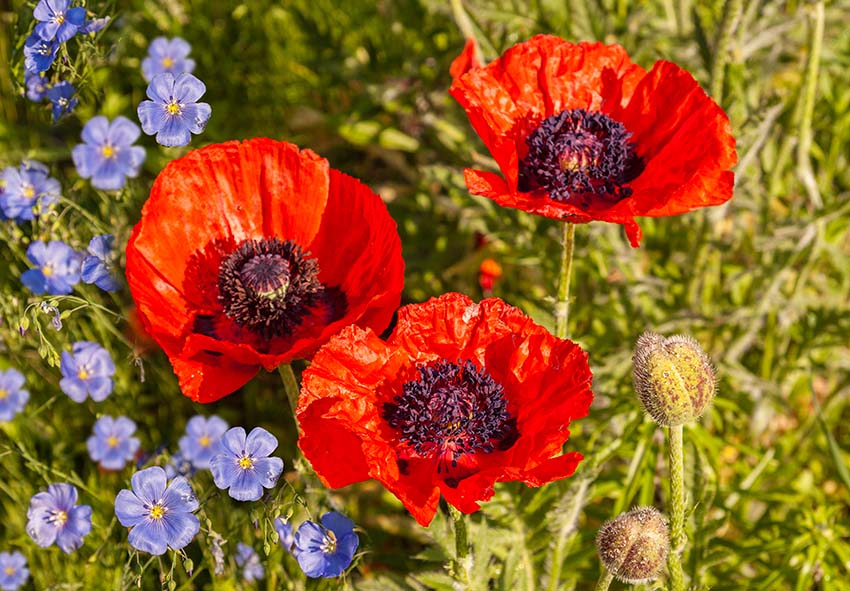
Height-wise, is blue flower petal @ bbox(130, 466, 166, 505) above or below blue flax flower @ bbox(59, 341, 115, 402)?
above

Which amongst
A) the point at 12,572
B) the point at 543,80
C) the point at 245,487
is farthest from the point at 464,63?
the point at 12,572

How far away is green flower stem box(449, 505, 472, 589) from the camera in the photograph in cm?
215

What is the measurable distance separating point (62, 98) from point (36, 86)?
0.27 meters

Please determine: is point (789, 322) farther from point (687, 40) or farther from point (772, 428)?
point (687, 40)

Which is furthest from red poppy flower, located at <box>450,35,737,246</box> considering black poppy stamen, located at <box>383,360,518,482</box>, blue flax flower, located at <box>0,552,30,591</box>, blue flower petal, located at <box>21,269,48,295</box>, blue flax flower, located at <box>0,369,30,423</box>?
blue flax flower, located at <box>0,552,30,591</box>

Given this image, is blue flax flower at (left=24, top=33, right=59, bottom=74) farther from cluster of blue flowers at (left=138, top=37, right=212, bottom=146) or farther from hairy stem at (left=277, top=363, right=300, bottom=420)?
hairy stem at (left=277, top=363, right=300, bottom=420)

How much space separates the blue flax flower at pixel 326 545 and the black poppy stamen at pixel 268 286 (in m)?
0.51

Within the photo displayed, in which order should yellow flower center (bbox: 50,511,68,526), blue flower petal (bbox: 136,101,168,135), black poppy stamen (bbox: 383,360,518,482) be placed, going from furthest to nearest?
yellow flower center (bbox: 50,511,68,526) < blue flower petal (bbox: 136,101,168,135) < black poppy stamen (bbox: 383,360,518,482)

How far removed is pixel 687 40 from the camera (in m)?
3.55

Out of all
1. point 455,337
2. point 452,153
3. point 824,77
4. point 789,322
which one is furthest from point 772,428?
point 455,337

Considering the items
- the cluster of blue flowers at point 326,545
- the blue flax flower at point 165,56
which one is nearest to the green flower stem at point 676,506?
the cluster of blue flowers at point 326,545

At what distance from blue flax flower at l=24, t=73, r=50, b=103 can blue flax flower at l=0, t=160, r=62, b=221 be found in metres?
0.20

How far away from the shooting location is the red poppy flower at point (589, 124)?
2420 millimetres

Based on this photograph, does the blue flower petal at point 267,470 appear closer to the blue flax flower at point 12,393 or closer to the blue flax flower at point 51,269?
the blue flax flower at point 51,269
